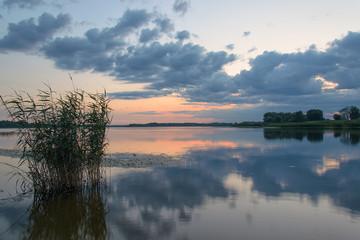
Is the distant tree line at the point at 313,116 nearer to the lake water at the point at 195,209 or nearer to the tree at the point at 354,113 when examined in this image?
the tree at the point at 354,113

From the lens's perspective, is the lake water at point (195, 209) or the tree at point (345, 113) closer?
the lake water at point (195, 209)

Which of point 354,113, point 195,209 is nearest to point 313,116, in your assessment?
point 354,113

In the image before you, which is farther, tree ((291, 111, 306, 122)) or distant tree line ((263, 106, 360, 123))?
tree ((291, 111, 306, 122))

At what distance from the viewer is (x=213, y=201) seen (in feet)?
32.7

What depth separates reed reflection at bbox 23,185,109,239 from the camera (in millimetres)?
7285

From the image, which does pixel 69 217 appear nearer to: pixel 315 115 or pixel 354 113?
pixel 354 113

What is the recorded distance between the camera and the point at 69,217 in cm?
845

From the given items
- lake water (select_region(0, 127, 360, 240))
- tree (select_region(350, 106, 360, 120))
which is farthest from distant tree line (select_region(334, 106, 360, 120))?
lake water (select_region(0, 127, 360, 240))

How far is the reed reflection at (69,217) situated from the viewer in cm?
729

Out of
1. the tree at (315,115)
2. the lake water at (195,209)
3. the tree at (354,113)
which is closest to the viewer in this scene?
the lake water at (195,209)

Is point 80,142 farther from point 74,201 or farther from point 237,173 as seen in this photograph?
point 237,173

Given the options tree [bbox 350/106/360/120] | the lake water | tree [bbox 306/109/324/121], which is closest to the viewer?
the lake water

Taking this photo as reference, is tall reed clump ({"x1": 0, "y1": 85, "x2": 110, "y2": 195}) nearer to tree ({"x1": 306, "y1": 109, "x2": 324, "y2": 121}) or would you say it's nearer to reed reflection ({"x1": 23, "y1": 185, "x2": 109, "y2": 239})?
reed reflection ({"x1": 23, "y1": 185, "x2": 109, "y2": 239})

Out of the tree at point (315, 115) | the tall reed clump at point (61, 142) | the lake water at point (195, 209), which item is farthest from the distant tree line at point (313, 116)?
the tall reed clump at point (61, 142)
